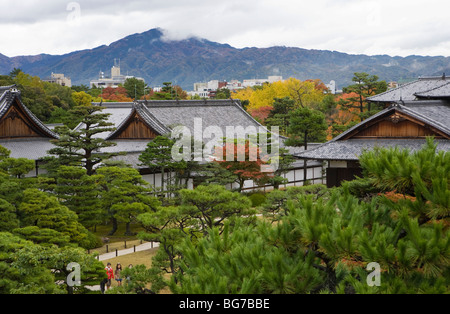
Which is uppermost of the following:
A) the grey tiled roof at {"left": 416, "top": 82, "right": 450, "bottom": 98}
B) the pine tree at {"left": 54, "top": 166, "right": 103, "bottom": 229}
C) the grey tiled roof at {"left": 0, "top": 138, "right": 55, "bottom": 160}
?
the grey tiled roof at {"left": 416, "top": 82, "right": 450, "bottom": 98}

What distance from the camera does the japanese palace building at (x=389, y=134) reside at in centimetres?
2089

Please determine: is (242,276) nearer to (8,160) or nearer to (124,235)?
(8,160)

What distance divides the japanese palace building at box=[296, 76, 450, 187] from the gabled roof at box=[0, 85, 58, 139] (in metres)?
14.6

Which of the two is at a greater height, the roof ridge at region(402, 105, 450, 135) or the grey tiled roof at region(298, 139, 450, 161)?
the roof ridge at region(402, 105, 450, 135)

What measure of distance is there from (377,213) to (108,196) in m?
16.7

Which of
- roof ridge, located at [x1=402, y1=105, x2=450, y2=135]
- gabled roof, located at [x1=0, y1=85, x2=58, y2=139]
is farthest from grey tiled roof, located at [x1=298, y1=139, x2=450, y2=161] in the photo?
gabled roof, located at [x1=0, y1=85, x2=58, y2=139]

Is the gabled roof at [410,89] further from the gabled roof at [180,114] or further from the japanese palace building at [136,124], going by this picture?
the gabled roof at [180,114]

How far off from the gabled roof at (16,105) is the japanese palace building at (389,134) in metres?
14.6

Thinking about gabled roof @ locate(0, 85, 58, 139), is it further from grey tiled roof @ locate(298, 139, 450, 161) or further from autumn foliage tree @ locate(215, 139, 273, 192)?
grey tiled roof @ locate(298, 139, 450, 161)

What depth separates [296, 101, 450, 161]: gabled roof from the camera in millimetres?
20703

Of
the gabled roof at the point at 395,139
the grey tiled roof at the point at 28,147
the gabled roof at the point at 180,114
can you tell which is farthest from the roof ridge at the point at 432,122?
A: the grey tiled roof at the point at 28,147

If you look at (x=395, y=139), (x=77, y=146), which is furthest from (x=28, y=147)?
(x=395, y=139)

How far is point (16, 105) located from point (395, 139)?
1980 cm
